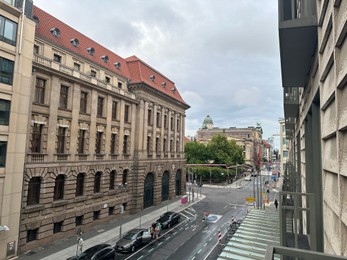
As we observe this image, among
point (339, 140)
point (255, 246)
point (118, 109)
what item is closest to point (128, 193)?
point (118, 109)

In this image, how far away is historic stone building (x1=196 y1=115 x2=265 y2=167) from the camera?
12736 cm

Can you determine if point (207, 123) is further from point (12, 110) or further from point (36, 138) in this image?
point (12, 110)

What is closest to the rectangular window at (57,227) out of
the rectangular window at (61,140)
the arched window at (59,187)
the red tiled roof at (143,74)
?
the arched window at (59,187)

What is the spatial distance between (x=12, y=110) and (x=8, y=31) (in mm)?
6230

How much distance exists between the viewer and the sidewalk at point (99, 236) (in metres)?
21.9

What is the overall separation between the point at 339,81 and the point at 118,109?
33784mm

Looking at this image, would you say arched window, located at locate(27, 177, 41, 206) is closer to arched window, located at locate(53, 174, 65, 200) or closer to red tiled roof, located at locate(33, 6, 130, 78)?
arched window, located at locate(53, 174, 65, 200)

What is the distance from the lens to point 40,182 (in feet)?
79.7

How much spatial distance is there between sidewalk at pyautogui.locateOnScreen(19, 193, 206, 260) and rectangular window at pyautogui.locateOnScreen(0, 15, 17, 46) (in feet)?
56.8

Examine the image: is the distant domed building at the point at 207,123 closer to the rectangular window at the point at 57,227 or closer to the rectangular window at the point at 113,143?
the rectangular window at the point at 113,143

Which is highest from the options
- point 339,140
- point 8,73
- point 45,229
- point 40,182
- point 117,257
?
point 8,73

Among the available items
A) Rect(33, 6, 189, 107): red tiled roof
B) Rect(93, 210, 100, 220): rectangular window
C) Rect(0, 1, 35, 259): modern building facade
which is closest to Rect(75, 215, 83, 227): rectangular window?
Rect(93, 210, 100, 220): rectangular window

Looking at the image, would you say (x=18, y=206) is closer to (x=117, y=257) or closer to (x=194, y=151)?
(x=117, y=257)

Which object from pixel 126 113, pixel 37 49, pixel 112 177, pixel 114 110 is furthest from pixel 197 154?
pixel 37 49
